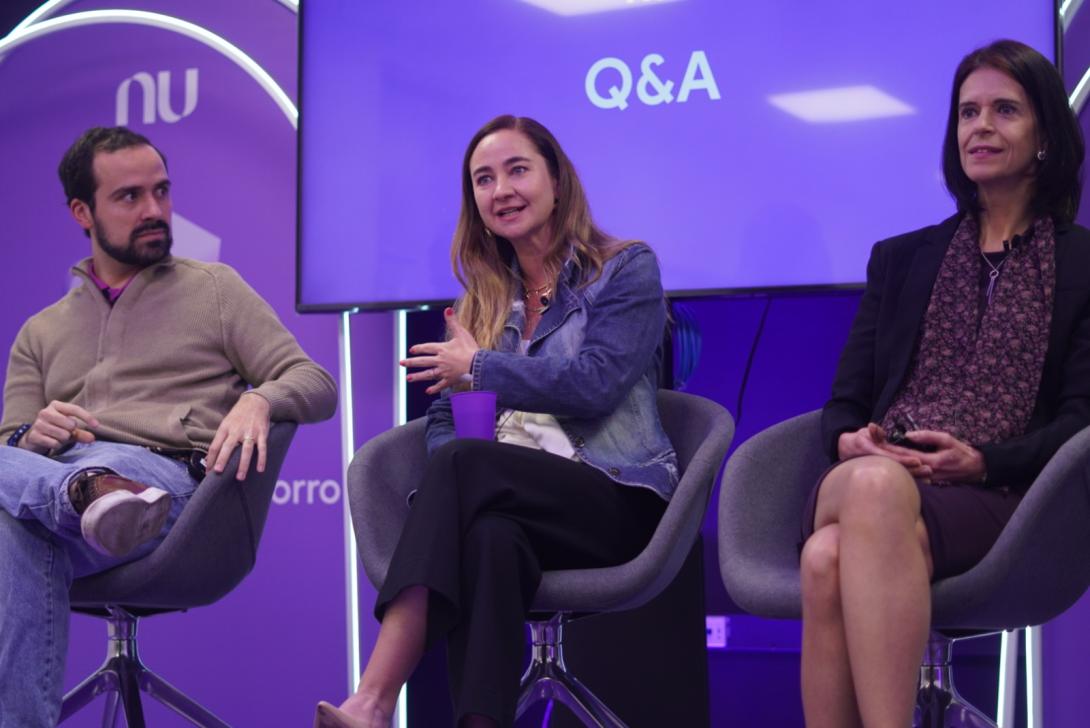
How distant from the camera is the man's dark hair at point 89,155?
3234mm

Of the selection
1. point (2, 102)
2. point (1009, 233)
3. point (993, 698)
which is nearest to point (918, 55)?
point (1009, 233)

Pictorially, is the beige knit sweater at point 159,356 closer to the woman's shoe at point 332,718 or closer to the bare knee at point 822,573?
the woman's shoe at point 332,718

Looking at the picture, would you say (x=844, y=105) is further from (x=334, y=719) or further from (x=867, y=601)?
(x=334, y=719)

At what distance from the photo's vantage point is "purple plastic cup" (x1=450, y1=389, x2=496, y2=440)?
8.19 feet

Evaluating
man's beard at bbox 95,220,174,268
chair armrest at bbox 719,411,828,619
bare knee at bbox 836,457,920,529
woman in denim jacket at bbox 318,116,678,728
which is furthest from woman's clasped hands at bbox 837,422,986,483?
man's beard at bbox 95,220,174,268

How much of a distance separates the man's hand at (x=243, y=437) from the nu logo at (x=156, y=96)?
66.9 inches

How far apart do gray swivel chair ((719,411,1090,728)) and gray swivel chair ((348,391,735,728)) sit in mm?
81

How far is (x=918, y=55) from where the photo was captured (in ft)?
10.5

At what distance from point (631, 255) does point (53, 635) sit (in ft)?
4.55

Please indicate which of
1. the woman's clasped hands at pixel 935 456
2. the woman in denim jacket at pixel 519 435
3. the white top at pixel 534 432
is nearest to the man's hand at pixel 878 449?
the woman's clasped hands at pixel 935 456

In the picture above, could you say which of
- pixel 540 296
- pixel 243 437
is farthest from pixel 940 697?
pixel 243 437

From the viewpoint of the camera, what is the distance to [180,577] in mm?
2689

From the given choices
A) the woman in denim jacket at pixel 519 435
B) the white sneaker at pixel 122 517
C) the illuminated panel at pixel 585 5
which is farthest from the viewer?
the illuminated panel at pixel 585 5

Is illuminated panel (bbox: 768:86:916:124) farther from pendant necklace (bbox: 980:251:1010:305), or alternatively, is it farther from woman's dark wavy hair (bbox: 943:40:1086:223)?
pendant necklace (bbox: 980:251:1010:305)
